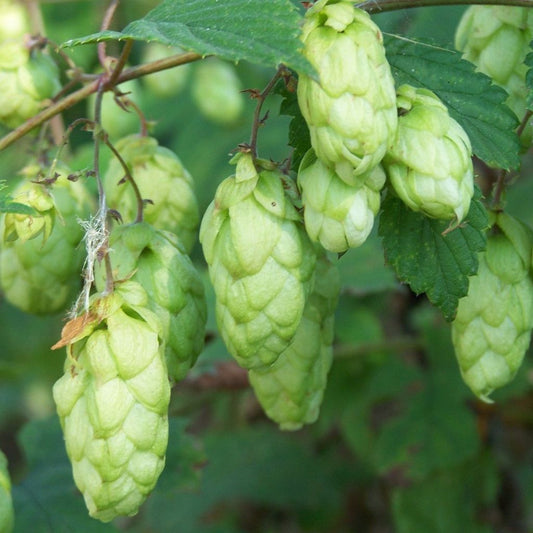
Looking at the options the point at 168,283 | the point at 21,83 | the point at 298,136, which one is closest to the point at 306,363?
the point at 168,283

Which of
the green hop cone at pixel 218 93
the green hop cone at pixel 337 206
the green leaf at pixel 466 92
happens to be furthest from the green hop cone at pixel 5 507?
the green hop cone at pixel 218 93

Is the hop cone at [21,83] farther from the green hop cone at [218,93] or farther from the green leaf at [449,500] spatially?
the green leaf at [449,500]

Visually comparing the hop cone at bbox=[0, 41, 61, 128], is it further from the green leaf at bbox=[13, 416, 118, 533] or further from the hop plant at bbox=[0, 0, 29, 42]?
the hop plant at bbox=[0, 0, 29, 42]

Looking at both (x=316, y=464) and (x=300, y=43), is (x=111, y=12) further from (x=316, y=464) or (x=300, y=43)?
(x=316, y=464)

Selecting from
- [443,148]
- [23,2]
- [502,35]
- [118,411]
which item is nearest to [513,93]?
[502,35]

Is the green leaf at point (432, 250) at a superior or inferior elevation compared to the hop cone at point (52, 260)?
superior
